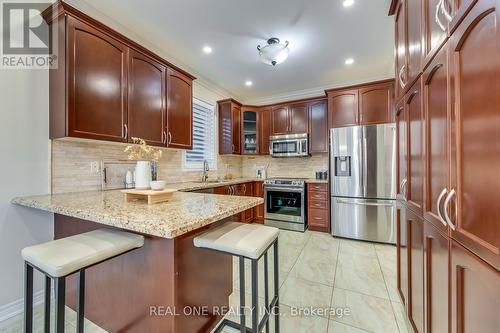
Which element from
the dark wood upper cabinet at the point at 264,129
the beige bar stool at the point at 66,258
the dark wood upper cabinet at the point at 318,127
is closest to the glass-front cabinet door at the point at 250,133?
the dark wood upper cabinet at the point at 264,129

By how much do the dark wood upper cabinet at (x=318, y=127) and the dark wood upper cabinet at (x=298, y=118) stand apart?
0.26 ft

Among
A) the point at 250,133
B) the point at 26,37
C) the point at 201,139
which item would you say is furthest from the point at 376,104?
the point at 26,37

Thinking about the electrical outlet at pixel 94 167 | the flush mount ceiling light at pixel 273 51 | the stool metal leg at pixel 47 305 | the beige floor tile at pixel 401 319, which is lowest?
the beige floor tile at pixel 401 319

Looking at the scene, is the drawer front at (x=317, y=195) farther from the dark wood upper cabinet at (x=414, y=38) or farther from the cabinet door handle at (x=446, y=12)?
the cabinet door handle at (x=446, y=12)

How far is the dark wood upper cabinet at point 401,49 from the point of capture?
1.46 metres

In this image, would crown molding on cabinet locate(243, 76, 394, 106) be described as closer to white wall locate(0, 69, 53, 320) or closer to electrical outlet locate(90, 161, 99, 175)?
electrical outlet locate(90, 161, 99, 175)

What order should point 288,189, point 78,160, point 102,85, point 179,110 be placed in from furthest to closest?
point 288,189
point 179,110
point 78,160
point 102,85

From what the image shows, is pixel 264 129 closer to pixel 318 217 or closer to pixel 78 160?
pixel 318 217

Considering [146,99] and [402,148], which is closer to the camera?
[402,148]

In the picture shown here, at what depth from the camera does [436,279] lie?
3.21 feet

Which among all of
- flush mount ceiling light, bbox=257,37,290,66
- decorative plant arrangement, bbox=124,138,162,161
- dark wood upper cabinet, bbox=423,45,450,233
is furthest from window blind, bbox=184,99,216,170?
dark wood upper cabinet, bbox=423,45,450,233

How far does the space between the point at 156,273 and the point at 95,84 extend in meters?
1.69

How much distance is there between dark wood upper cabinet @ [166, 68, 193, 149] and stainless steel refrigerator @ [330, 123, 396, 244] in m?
2.30

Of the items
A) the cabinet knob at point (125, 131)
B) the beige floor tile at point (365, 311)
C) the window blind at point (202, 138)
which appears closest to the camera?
the beige floor tile at point (365, 311)
